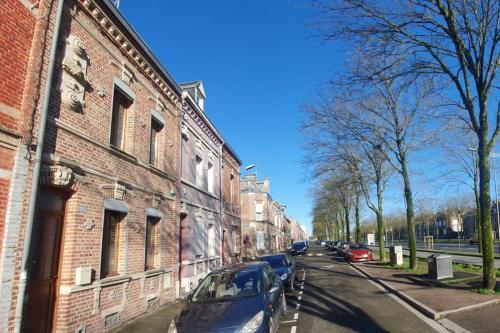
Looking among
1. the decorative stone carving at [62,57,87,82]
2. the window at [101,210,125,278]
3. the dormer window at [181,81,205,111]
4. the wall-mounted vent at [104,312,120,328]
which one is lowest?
the wall-mounted vent at [104,312,120,328]

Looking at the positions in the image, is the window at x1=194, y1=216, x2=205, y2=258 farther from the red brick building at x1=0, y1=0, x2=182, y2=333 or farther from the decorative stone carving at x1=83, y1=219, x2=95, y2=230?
the decorative stone carving at x1=83, y1=219, x2=95, y2=230

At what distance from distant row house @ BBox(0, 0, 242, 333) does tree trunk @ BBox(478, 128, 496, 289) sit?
999 cm

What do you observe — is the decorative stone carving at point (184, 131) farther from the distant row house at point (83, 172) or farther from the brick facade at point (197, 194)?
the distant row house at point (83, 172)

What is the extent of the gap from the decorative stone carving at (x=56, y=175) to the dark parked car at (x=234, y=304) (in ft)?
11.5

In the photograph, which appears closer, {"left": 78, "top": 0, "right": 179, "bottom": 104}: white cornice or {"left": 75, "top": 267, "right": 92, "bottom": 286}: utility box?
{"left": 75, "top": 267, "right": 92, "bottom": 286}: utility box

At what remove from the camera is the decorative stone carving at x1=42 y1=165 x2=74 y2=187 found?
7005 mm

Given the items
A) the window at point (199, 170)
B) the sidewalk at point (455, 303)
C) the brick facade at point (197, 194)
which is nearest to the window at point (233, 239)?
the brick facade at point (197, 194)

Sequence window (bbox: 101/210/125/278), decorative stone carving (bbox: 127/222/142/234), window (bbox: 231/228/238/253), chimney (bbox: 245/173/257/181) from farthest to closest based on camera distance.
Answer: chimney (bbox: 245/173/257/181)
window (bbox: 231/228/238/253)
decorative stone carving (bbox: 127/222/142/234)
window (bbox: 101/210/125/278)

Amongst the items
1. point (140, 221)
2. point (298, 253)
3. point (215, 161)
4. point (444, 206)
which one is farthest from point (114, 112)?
point (444, 206)

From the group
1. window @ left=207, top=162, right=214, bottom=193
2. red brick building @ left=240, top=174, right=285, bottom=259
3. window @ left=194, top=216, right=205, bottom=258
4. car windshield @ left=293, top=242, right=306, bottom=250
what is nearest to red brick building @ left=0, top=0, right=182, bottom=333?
window @ left=194, top=216, right=205, bottom=258

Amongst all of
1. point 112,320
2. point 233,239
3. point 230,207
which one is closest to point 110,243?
point 112,320

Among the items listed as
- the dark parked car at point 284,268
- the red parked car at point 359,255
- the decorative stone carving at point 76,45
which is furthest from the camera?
the red parked car at point 359,255

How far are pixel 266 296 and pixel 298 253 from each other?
→ 3926 centimetres

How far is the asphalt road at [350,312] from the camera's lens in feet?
26.7
